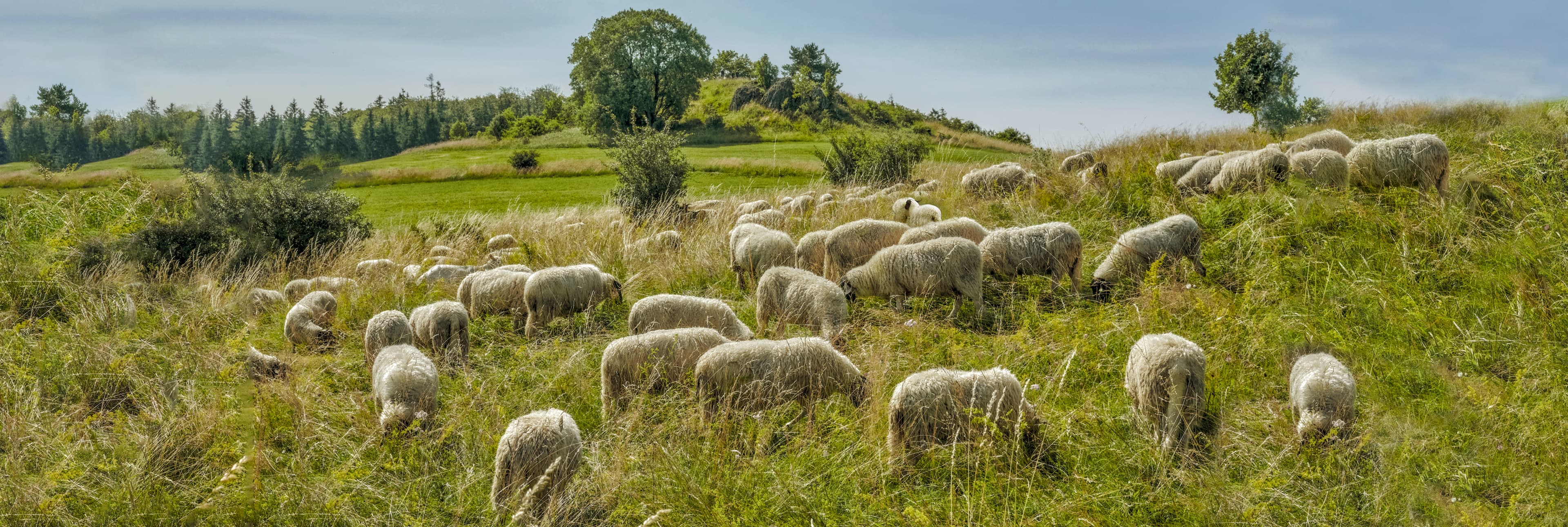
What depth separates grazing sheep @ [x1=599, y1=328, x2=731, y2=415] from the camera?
507 cm

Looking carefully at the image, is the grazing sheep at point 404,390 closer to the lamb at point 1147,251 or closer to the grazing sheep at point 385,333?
the grazing sheep at point 385,333

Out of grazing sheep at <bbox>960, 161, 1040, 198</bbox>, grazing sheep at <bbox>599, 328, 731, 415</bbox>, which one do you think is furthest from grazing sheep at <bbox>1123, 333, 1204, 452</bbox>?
grazing sheep at <bbox>960, 161, 1040, 198</bbox>

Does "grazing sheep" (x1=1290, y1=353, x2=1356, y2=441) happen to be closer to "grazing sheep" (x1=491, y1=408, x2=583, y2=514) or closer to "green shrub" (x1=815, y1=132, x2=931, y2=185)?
"grazing sheep" (x1=491, y1=408, x2=583, y2=514)

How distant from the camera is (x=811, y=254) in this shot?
868 centimetres

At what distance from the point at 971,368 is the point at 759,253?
3.68m

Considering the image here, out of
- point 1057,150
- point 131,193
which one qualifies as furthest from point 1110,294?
point 131,193

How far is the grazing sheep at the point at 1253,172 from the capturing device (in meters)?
8.91

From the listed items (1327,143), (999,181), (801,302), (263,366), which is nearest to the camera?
(263,366)

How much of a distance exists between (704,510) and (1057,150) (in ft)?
52.0

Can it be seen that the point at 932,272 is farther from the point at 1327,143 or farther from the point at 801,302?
the point at 1327,143

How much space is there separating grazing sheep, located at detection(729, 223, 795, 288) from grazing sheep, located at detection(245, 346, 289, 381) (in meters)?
4.69

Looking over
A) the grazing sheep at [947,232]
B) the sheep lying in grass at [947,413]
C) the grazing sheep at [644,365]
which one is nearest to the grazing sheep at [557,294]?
the grazing sheep at [644,365]

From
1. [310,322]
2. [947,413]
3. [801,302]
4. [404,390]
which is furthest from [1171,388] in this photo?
[310,322]

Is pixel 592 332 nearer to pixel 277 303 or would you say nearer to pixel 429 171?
pixel 277 303
